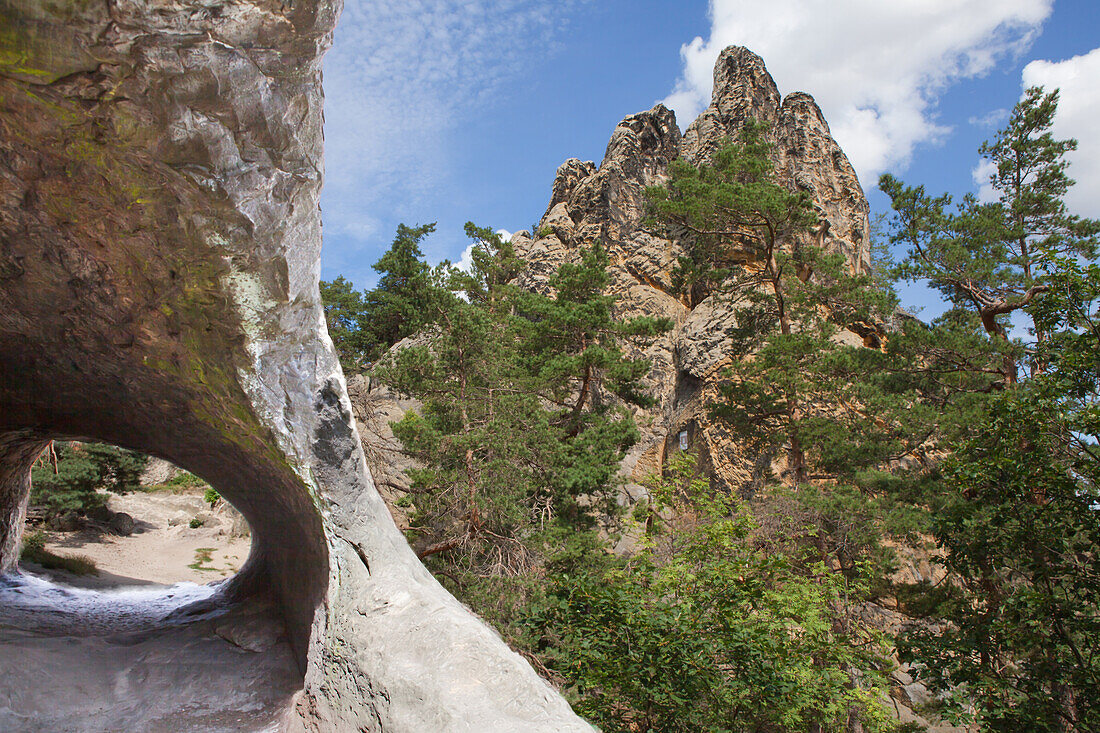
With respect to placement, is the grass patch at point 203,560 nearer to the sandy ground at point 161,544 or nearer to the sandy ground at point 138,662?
the sandy ground at point 161,544

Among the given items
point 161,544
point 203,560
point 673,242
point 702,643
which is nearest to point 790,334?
point 702,643

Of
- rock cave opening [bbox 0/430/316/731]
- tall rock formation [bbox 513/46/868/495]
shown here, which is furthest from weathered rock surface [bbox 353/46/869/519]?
rock cave opening [bbox 0/430/316/731]

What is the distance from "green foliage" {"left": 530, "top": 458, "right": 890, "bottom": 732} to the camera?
18.2ft

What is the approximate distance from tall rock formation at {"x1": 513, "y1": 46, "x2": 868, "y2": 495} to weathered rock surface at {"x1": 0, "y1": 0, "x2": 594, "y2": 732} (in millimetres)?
17669

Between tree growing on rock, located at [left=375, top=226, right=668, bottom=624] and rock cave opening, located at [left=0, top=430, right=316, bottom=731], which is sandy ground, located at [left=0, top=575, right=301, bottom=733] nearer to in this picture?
rock cave opening, located at [left=0, top=430, right=316, bottom=731]

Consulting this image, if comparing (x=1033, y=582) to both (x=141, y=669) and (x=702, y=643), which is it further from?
(x=141, y=669)

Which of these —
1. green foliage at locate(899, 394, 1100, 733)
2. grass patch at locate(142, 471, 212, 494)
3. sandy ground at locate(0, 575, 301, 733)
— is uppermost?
grass patch at locate(142, 471, 212, 494)

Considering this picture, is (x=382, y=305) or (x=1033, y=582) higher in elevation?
(x=382, y=305)

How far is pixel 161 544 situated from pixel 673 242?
79.5 feet

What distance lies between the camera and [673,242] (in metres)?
28.1

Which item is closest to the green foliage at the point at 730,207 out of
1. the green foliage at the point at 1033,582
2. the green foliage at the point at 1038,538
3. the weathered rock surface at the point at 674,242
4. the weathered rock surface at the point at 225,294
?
the weathered rock surface at the point at 674,242

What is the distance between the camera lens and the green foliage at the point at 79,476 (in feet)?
57.1

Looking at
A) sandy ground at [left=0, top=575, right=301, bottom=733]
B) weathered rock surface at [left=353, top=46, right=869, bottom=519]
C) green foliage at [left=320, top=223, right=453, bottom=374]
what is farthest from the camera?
green foliage at [left=320, top=223, right=453, bottom=374]

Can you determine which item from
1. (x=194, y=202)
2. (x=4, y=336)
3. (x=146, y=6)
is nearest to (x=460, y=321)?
(x=4, y=336)
